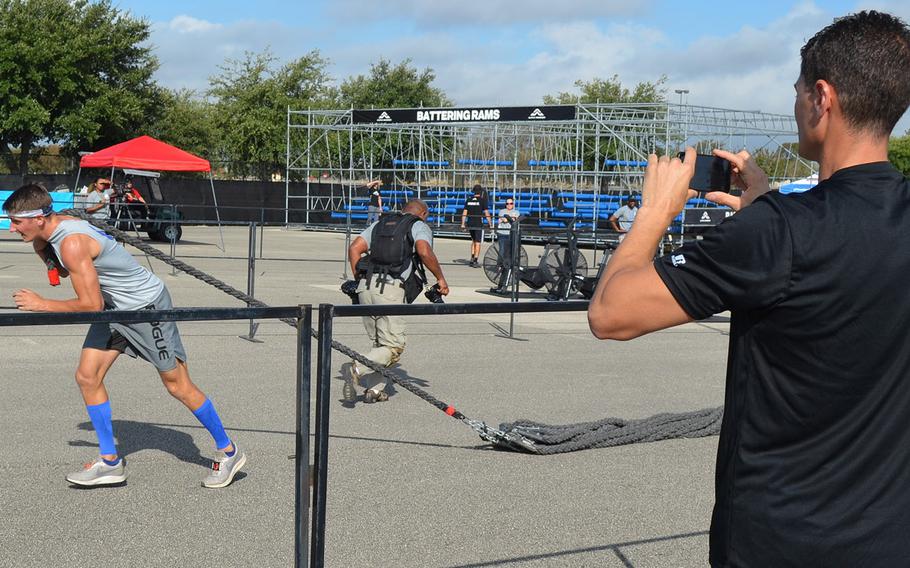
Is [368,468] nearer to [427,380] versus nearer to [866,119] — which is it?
[427,380]

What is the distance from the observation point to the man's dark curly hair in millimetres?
1984

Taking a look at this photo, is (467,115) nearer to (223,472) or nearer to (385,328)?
(385,328)

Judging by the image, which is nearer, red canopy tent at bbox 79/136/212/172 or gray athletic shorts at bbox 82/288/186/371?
gray athletic shorts at bbox 82/288/186/371

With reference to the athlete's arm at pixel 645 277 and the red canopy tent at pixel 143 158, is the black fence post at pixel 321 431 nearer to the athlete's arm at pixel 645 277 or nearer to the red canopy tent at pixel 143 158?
the athlete's arm at pixel 645 277

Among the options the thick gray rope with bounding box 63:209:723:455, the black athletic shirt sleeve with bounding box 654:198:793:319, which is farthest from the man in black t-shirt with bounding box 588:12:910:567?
the thick gray rope with bounding box 63:209:723:455

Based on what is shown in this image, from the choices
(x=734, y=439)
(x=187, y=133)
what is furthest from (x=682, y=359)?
(x=187, y=133)

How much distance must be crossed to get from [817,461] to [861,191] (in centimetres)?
53

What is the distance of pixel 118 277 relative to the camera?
6.12 metres

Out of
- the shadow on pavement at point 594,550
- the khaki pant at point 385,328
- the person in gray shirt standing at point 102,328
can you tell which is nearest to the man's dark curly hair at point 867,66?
the shadow on pavement at point 594,550

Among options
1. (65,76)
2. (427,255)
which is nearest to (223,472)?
(427,255)

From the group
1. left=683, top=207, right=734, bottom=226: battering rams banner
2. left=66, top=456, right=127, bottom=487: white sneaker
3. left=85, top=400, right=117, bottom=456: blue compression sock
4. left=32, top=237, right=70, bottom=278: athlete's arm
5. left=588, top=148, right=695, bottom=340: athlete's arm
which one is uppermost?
left=588, top=148, right=695, bottom=340: athlete's arm

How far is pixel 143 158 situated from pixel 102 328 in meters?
23.6

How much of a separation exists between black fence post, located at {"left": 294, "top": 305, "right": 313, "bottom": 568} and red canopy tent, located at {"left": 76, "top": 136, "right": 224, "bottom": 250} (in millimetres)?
25293

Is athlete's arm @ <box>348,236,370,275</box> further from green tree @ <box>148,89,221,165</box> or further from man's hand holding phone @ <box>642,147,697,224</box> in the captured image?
green tree @ <box>148,89,221,165</box>
